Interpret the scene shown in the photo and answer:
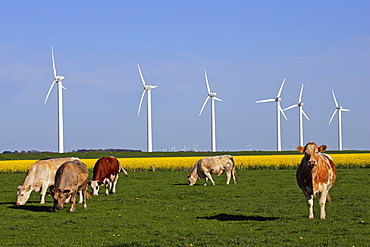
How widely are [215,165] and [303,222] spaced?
1541cm

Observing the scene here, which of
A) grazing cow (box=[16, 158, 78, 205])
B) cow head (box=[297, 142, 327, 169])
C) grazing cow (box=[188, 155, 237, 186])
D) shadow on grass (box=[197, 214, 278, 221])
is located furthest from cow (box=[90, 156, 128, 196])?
cow head (box=[297, 142, 327, 169])

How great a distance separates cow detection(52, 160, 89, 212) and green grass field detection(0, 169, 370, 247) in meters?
0.43

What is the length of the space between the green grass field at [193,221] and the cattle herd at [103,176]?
596 millimetres

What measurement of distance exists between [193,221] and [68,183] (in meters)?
5.07

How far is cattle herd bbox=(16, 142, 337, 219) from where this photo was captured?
14383 millimetres

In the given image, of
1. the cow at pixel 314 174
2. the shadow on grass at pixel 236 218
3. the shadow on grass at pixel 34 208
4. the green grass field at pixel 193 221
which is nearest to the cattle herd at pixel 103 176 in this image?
the cow at pixel 314 174

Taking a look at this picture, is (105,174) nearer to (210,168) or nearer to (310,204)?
(210,168)

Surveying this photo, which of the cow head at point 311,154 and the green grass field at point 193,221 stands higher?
the cow head at point 311,154

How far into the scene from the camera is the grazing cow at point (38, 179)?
20781 mm

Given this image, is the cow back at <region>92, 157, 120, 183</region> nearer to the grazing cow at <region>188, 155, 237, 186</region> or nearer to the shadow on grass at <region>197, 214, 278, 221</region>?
the grazing cow at <region>188, 155, 237, 186</region>

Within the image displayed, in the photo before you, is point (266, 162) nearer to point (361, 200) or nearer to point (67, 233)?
point (361, 200)

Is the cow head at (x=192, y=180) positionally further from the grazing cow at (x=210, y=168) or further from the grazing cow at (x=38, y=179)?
the grazing cow at (x=38, y=179)

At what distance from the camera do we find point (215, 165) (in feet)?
98.1

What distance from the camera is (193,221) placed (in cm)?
1558
